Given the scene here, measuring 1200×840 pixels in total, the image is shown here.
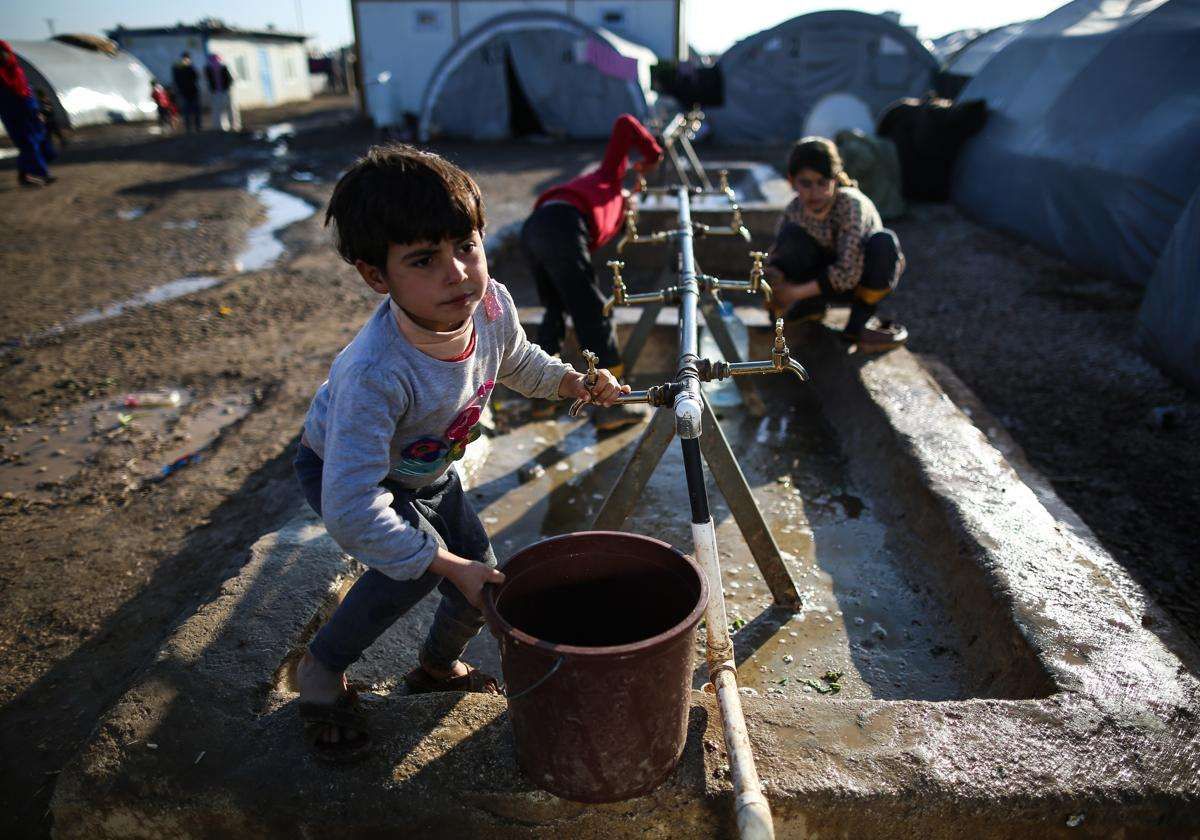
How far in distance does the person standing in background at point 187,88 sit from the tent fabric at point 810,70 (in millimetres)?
13248

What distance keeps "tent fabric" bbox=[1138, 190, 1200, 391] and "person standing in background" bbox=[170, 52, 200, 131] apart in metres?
21.2

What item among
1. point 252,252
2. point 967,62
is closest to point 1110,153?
point 252,252

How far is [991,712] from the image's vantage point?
1.89 m

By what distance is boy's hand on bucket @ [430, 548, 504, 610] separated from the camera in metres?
1.65

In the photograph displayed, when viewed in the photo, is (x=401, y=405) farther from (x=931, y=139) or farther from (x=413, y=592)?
(x=931, y=139)

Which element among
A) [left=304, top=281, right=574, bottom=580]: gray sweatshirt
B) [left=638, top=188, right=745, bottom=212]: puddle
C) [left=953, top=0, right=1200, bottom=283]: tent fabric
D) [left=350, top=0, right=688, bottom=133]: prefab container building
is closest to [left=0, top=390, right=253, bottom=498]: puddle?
[left=304, top=281, right=574, bottom=580]: gray sweatshirt

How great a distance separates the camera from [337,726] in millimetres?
1827

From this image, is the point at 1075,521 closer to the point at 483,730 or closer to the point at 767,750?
the point at 767,750

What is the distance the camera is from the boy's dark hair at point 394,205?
1640 millimetres

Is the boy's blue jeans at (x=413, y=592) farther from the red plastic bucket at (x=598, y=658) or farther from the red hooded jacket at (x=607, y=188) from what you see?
the red hooded jacket at (x=607, y=188)

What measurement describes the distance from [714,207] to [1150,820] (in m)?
6.53

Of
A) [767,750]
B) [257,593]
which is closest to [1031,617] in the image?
[767,750]

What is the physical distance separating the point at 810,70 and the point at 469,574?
58.2 ft

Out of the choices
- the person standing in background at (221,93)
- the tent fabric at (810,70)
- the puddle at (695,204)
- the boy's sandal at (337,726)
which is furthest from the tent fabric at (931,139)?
the person standing in background at (221,93)
